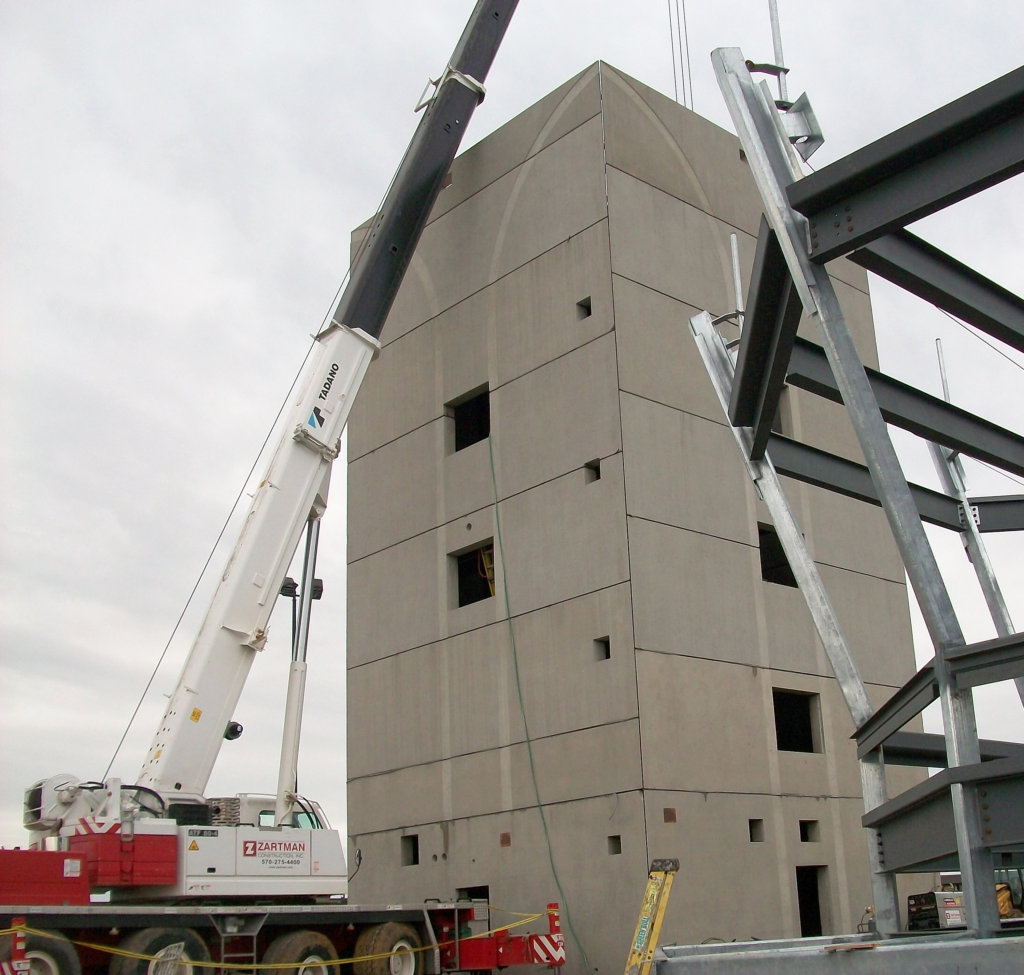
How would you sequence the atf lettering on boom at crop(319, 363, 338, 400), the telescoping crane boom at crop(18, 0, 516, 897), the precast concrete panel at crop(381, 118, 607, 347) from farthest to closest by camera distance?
the precast concrete panel at crop(381, 118, 607, 347)
the atf lettering on boom at crop(319, 363, 338, 400)
the telescoping crane boom at crop(18, 0, 516, 897)

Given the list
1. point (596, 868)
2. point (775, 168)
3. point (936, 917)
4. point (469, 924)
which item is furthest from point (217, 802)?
point (775, 168)

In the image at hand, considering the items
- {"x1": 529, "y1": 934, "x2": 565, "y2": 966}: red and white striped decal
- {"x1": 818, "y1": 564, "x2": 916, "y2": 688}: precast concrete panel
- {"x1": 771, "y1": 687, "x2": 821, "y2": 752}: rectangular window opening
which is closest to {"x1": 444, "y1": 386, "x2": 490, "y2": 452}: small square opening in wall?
{"x1": 818, "y1": 564, "x2": 916, "y2": 688}: precast concrete panel

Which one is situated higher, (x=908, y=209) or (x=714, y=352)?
(x=714, y=352)

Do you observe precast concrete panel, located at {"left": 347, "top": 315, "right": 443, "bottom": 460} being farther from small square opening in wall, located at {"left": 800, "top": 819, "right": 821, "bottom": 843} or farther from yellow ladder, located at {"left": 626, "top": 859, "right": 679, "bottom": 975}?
yellow ladder, located at {"left": 626, "top": 859, "right": 679, "bottom": 975}

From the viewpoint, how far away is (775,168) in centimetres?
889

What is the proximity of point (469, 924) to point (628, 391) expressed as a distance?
979 centimetres

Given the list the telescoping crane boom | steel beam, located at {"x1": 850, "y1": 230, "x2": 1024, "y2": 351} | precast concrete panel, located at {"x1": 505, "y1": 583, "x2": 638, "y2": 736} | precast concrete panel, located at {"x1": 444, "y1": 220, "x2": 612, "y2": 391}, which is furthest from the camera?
precast concrete panel, located at {"x1": 444, "y1": 220, "x2": 612, "y2": 391}

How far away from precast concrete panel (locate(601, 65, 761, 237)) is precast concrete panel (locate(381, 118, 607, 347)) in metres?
0.68

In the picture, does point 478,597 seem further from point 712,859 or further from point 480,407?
point 712,859

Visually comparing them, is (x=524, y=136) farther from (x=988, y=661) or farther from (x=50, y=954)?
(x=988, y=661)

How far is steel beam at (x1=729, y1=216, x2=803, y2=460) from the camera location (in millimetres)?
9648

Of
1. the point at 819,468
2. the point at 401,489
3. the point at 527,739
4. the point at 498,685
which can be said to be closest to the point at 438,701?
the point at 498,685

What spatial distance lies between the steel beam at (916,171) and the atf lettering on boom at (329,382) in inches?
534

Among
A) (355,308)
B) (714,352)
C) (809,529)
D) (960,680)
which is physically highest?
(355,308)
